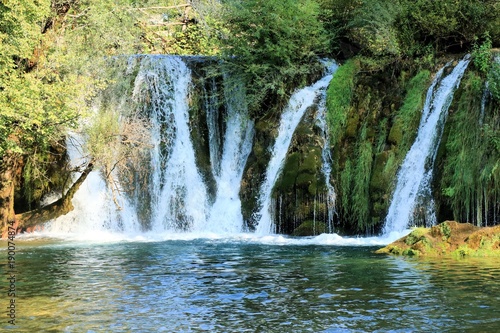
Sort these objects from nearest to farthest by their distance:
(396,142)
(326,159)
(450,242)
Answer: (450,242), (396,142), (326,159)

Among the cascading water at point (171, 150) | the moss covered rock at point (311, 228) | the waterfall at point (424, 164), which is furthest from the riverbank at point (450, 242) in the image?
the cascading water at point (171, 150)

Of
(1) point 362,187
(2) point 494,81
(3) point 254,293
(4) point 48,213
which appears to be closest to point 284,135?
(1) point 362,187

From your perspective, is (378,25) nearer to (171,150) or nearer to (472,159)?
(472,159)

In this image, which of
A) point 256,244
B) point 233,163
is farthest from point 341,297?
point 233,163

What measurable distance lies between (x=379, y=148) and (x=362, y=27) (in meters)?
5.80

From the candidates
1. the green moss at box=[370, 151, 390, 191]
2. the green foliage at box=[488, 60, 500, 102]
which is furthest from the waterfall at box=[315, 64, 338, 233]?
the green foliage at box=[488, 60, 500, 102]

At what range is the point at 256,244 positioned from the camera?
1839cm

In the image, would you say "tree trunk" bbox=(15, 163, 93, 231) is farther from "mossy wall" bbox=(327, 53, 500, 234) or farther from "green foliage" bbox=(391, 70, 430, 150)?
"green foliage" bbox=(391, 70, 430, 150)

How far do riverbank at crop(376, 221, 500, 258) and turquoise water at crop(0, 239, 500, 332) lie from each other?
811mm

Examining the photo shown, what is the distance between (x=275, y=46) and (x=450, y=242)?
11518 mm

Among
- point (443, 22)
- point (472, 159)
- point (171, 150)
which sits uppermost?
point (443, 22)

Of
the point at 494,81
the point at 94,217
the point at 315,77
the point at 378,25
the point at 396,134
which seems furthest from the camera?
the point at 315,77

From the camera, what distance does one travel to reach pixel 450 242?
49.3 ft

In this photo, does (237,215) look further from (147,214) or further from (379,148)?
(379,148)
